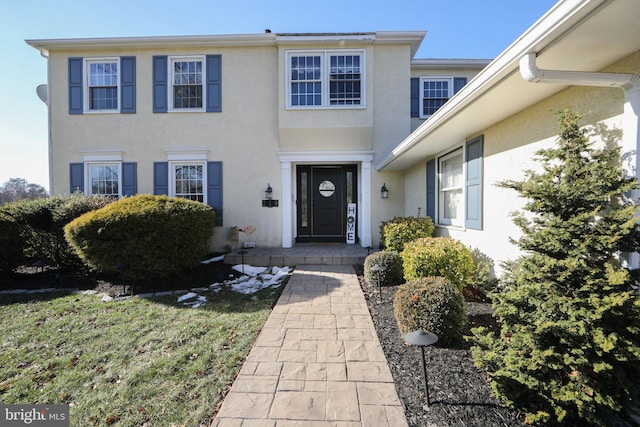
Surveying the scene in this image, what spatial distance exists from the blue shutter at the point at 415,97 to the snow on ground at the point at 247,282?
565 cm

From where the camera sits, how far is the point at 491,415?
6.34 feet

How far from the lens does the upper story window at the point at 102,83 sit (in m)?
7.53

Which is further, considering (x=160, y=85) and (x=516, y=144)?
(x=160, y=85)

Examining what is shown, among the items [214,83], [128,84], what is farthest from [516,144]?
[128,84]

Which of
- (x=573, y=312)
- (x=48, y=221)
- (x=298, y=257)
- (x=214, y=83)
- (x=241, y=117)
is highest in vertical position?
(x=214, y=83)

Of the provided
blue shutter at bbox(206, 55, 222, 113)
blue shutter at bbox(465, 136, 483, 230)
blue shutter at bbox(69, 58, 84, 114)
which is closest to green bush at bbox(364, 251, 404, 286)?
blue shutter at bbox(465, 136, 483, 230)

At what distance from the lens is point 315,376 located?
2.42 m

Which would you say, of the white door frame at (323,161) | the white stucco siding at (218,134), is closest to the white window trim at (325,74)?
the white stucco siding at (218,134)

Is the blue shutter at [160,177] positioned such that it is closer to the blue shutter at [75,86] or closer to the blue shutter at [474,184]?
the blue shutter at [75,86]

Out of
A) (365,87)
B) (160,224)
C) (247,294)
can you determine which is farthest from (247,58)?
(247,294)

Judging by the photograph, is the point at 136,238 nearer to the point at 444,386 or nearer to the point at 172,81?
the point at 172,81

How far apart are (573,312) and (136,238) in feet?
18.9

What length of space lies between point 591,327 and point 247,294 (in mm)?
4169

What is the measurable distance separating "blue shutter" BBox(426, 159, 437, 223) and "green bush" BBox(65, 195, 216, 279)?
5.06 m
